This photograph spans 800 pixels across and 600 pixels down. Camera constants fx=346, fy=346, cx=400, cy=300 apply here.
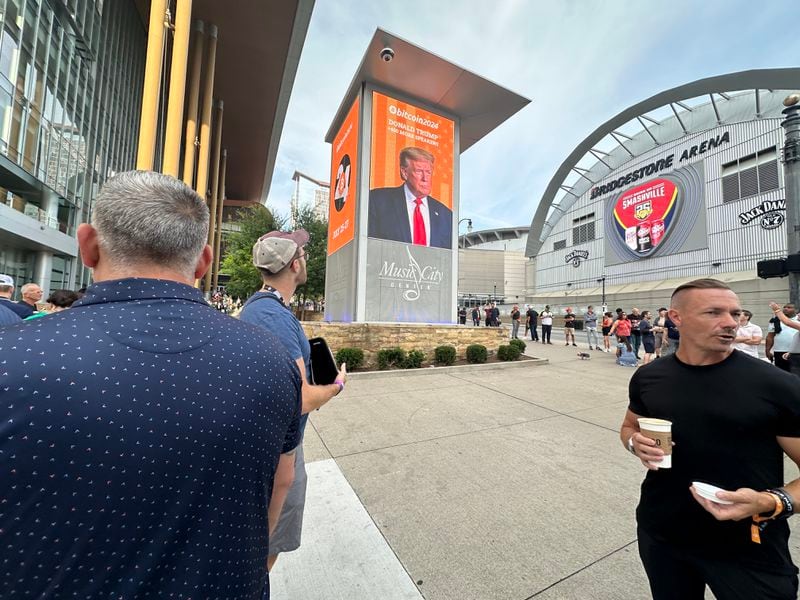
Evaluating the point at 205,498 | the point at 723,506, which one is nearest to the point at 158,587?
the point at 205,498

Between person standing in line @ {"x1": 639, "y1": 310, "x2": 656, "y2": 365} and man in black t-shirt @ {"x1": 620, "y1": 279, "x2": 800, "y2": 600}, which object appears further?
person standing in line @ {"x1": 639, "y1": 310, "x2": 656, "y2": 365}

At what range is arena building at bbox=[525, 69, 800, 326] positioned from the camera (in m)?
23.7

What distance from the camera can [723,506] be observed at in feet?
4.24

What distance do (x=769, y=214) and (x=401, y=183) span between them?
27637mm

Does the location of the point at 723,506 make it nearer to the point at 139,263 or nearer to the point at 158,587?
the point at 158,587

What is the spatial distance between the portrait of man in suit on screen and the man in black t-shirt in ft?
32.0

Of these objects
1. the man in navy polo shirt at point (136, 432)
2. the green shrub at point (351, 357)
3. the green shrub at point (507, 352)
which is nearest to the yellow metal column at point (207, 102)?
the green shrub at point (351, 357)

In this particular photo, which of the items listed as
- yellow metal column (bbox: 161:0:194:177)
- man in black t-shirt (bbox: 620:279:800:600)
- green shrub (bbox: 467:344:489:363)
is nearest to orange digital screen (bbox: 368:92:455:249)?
green shrub (bbox: 467:344:489:363)

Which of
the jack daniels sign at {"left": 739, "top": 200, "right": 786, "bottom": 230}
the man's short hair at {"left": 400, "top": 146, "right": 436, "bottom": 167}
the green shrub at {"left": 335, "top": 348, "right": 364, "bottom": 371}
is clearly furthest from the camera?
the jack daniels sign at {"left": 739, "top": 200, "right": 786, "bottom": 230}

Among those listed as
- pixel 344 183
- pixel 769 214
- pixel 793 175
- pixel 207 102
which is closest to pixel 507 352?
pixel 793 175

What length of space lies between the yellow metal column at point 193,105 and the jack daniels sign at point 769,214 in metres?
34.6

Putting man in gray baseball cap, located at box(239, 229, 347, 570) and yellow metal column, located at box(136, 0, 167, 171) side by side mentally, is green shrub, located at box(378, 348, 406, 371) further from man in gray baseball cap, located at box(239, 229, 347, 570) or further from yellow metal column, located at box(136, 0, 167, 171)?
yellow metal column, located at box(136, 0, 167, 171)

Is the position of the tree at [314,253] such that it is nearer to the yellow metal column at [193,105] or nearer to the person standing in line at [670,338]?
the yellow metal column at [193,105]

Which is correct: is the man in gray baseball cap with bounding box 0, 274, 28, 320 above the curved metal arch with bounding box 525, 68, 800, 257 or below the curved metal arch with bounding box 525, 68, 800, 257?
below
